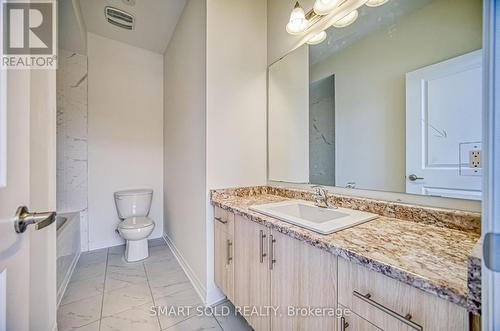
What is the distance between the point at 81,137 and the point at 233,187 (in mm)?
2034

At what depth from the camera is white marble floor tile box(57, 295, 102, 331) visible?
1459 mm

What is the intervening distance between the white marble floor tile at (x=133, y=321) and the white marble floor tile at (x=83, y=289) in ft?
1.36

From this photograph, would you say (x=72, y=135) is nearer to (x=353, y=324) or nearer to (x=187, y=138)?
(x=187, y=138)

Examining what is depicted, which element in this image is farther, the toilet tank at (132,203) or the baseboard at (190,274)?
the toilet tank at (132,203)

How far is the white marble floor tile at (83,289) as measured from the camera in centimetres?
174

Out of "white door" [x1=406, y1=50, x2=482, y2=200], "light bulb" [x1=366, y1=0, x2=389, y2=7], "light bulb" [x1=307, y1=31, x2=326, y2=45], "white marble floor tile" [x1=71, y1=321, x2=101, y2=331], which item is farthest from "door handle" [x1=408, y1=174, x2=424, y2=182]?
"white marble floor tile" [x1=71, y1=321, x2=101, y2=331]

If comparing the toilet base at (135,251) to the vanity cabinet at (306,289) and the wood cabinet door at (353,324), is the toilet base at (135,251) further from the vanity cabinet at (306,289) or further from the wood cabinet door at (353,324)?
the wood cabinet door at (353,324)

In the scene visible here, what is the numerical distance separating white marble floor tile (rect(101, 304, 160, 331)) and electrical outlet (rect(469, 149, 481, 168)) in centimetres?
191

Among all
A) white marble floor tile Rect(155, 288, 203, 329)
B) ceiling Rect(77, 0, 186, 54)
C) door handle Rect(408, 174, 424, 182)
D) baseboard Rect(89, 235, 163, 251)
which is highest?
ceiling Rect(77, 0, 186, 54)

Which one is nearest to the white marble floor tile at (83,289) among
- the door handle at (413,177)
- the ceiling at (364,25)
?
the door handle at (413,177)

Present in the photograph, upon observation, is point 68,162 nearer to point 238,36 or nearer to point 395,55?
point 238,36

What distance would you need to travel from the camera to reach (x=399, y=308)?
620mm

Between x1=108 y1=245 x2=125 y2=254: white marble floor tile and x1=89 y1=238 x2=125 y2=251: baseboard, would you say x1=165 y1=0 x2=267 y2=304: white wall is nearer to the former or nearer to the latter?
x1=108 y1=245 x2=125 y2=254: white marble floor tile

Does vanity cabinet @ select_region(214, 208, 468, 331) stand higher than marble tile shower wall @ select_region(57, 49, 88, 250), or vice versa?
marble tile shower wall @ select_region(57, 49, 88, 250)
